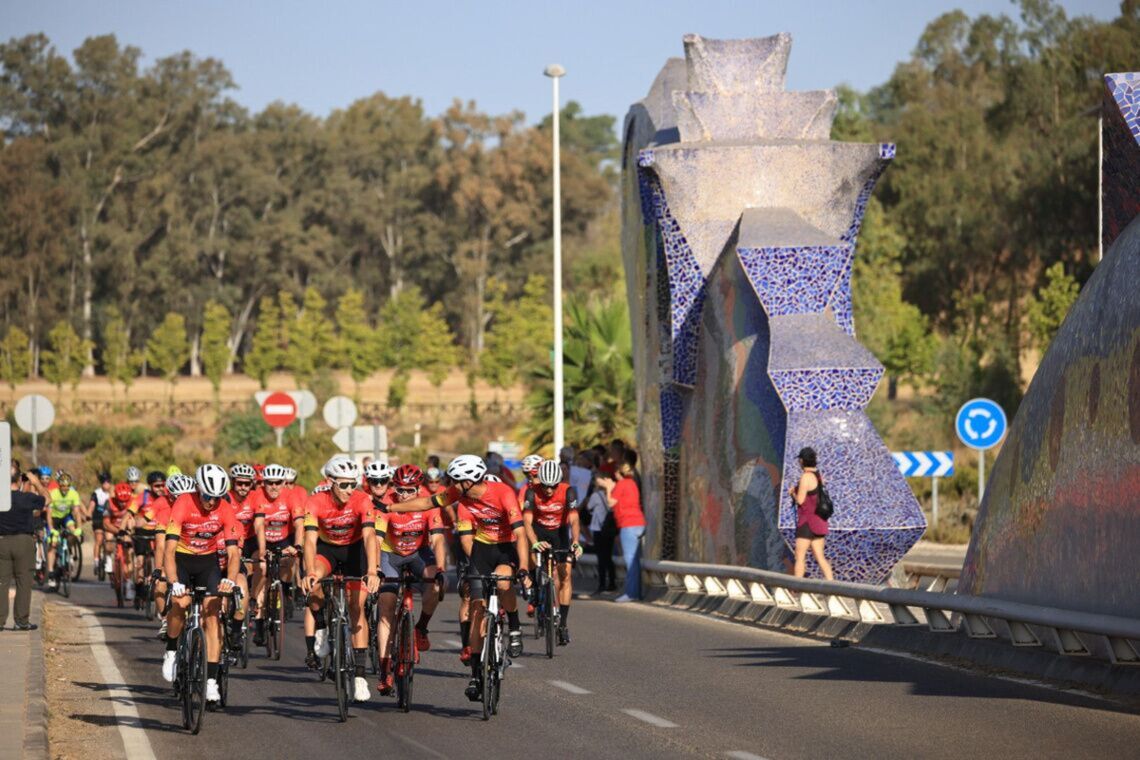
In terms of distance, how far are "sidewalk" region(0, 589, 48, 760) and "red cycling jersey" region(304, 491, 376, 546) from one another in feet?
7.65

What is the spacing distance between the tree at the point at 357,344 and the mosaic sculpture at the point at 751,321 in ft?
203

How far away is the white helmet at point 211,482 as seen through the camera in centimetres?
1470

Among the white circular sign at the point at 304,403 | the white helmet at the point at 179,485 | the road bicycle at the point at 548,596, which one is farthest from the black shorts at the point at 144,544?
the white circular sign at the point at 304,403

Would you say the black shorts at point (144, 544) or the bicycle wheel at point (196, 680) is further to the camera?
the black shorts at point (144, 544)

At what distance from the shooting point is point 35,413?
121 ft

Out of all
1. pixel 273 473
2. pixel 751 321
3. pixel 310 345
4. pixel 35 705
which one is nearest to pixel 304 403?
pixel 751 321

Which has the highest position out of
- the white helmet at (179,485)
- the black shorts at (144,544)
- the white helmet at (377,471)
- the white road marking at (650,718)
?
the white helmet at (377,471)

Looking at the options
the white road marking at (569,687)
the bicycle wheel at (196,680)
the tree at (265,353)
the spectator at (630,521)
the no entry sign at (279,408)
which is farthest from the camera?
the tree at (265,353)

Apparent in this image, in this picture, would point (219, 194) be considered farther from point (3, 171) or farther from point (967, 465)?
point (967, 465)

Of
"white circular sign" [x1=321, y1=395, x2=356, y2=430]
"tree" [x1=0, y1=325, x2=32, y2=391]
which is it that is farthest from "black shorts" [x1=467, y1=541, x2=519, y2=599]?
"tree" [x1=0, y1=325, x2=32, y2=391]

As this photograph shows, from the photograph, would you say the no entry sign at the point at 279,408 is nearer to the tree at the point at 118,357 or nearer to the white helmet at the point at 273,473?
the white helmet at the point at 273,473

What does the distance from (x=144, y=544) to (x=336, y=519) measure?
1125 cm

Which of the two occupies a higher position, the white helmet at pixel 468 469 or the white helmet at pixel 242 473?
the white helmet at pixel 468 469

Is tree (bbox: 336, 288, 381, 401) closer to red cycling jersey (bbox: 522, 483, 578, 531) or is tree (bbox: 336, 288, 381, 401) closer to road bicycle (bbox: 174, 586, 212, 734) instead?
red cycling jersey (bbox: 522, 483, 578, 531)
